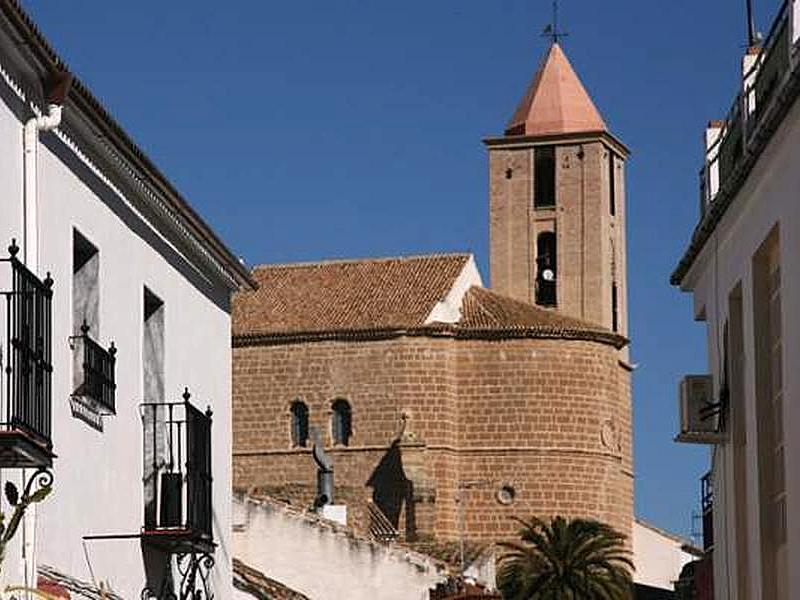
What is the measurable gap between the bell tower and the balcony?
241ft

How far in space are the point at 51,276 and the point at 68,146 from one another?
0.96m

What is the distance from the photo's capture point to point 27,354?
1203 cm

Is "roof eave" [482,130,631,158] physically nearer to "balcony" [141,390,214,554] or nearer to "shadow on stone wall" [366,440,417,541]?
"shadow on stone wall" [366,440,417,541]

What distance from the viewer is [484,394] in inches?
3046

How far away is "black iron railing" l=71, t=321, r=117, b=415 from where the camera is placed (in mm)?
14148

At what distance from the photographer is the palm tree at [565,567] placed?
62031 millimetres

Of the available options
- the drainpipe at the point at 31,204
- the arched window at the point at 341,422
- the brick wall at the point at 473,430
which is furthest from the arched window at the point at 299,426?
the drainpipe at the point at 31,204

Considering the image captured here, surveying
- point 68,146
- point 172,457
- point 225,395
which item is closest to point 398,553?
point 225,395

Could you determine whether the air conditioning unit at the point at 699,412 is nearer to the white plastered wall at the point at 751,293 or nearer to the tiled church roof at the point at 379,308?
the white plastered wall at the point at 751,293

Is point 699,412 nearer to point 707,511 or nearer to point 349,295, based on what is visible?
point 707,511

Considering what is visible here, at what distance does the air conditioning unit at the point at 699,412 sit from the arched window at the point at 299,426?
2433 inches

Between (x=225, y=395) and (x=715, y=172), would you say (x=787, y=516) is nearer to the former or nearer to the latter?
(x=715, y=172)

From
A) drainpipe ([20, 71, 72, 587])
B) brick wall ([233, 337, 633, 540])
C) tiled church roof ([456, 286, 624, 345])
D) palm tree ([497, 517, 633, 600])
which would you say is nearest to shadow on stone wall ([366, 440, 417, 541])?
brick wall ([233, 337, 633, 540])

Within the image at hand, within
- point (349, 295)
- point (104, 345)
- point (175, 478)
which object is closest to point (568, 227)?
point (349, 295)
